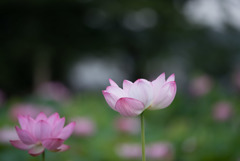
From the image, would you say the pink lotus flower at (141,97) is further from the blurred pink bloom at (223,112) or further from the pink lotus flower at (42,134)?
the blurred pink bloom at (223,112)

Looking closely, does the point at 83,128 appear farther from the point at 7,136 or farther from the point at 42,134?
the point at 42,134

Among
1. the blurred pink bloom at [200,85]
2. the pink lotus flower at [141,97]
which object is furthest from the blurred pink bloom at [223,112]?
the pink lotus flower at [141,97]

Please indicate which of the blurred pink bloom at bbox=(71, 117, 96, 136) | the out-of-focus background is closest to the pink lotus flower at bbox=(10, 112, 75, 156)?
the blurred pink bloom at bbox=(71, 117, 96, 136)

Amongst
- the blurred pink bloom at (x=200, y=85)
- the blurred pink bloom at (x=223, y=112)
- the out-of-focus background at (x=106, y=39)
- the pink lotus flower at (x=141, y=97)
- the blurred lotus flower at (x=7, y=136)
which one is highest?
the out-of-focus background at (x=106, y=39)

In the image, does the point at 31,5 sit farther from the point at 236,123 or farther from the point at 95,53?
the point at 236,123

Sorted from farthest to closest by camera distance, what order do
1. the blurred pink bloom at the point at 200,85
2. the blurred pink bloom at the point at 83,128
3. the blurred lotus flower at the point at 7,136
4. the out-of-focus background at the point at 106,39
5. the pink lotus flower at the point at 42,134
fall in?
1. the out-of-focus background at the point at 106,39
2. the blurred pink bloom at the point at 200,85
3. the blurred pink bloom at the point at 83,128
4. the blurred lotus flower at the point at 7,136
5. the pink lotus flower at the point at 42,134

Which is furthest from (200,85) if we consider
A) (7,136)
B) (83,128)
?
(7,136)

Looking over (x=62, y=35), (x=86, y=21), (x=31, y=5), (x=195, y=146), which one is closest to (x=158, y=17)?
(x=86, y=21)
